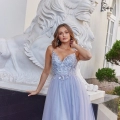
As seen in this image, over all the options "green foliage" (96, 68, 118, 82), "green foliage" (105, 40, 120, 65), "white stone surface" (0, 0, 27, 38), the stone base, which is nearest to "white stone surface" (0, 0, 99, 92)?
the stone base

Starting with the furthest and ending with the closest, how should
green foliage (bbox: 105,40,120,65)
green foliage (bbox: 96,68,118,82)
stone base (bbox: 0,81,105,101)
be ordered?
1. green foliage (bbox: 96,68,118,82)
2. green foliage (bbox: 105,40,120,65)
3. stone base (bbox: 0,81,105,101)

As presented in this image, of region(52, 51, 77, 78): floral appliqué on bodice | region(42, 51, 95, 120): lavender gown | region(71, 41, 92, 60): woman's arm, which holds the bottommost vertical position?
region(42, 51, 95, 120): lavender gown

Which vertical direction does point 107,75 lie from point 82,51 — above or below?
below

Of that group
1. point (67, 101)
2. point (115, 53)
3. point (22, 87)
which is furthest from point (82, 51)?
point (115, 53)

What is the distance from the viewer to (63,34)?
8.98 ft

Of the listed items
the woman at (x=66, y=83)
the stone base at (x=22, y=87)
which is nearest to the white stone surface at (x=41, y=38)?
the stone base at (x=22, y=87)

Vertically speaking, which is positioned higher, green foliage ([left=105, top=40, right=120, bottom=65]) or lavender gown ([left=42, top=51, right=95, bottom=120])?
green foliage ([left=105, top=40, right=120, bottom=65])

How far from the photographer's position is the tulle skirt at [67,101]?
274cm

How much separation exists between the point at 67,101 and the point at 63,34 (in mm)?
561

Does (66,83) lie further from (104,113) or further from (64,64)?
(104,113)

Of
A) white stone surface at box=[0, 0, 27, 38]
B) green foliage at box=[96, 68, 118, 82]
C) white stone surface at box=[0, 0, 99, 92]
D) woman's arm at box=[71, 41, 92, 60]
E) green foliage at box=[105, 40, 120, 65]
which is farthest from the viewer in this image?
green foliage at box=[96, 68, 118, 82]

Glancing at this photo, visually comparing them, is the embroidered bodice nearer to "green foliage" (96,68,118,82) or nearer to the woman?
the woman

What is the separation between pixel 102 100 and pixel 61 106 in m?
0.65

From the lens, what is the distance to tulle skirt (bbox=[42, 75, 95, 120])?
274cm
